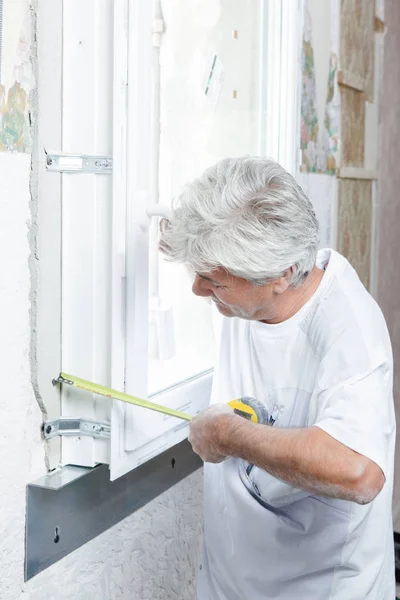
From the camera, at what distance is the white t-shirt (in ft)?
3.76

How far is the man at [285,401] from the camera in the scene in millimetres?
1098

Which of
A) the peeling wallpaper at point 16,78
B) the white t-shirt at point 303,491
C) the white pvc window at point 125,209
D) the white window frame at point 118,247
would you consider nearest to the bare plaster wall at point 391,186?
the white pvc window at point 125,209

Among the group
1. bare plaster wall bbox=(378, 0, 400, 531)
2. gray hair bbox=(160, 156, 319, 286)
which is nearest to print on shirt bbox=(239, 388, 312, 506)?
gray hair bbox=(160, 156, 319, 286)

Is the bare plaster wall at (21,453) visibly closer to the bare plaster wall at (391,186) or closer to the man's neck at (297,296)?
the man's neck at (297,296)

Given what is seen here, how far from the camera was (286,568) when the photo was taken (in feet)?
4.46

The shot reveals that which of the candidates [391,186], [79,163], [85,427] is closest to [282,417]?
[85,427]

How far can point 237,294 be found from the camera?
121 cm

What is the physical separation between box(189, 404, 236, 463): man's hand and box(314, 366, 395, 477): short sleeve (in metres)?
0.17

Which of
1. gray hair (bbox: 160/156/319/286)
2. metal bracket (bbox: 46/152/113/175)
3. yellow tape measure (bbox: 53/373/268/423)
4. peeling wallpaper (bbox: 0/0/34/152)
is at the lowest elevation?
yellow tape measure (bbox: 53/373/268/423)

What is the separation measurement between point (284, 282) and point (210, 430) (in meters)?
0.27

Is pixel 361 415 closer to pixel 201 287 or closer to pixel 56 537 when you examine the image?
pixel 201 287

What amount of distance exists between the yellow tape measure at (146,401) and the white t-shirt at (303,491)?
3cm

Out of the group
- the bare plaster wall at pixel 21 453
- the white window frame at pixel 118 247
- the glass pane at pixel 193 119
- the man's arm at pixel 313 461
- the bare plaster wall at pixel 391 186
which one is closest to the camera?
the man's arm at pixel 313 461

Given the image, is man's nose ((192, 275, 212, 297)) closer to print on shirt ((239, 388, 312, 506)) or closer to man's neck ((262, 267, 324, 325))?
man's neck ((262, 267, 324, 325))
